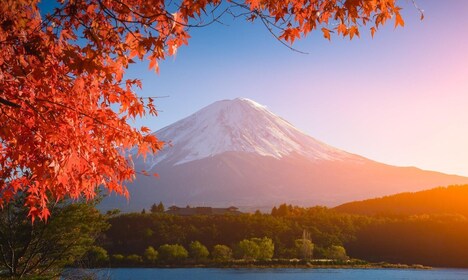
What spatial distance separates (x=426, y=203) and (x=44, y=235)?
181022 mm

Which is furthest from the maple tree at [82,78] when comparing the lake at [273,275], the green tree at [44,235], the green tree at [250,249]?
the green tree at [250,249]

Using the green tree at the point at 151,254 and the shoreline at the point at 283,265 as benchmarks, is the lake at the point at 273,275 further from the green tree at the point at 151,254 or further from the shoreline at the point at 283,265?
the green tree at the point at 151,254

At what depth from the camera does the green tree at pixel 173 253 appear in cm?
10231

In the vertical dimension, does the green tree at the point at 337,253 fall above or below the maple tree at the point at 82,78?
below

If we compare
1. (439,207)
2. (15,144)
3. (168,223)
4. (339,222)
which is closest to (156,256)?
(168,223)

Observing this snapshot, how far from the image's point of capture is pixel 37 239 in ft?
62.4

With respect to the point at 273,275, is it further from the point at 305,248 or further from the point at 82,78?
the point at 82,78

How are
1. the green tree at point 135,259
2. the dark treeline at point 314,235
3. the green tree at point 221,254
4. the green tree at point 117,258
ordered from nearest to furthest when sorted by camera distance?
1. the green tree at point 221,254
2. the green tree at point 135,259
3. the green tree at point 117,258
4. the dark treeline at point 314,235

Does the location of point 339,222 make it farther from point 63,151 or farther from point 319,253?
point 63,151

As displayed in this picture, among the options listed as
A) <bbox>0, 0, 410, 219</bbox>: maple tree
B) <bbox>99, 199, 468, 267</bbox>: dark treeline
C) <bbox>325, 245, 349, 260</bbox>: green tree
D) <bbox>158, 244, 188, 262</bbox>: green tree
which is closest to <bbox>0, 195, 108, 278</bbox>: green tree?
<bbox>0, 0, 410, 219</bbox>: maple tree

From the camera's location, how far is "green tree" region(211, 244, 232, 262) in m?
102

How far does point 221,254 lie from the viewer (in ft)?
334

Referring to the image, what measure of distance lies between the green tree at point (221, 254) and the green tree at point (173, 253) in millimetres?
6095

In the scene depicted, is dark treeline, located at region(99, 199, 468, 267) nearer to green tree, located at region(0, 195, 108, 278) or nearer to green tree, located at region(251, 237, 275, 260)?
green tree, located at region(251, 237, 275, 260)
